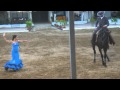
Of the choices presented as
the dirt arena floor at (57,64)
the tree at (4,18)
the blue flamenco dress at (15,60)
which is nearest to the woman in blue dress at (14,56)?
the blue flamenco dress at (15,60)

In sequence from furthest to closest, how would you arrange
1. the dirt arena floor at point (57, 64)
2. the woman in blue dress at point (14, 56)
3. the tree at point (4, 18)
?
the tree at point (4, 18) < the woman in blue dress at point (14, 56) < the dirt arena floor at point (57, 64)

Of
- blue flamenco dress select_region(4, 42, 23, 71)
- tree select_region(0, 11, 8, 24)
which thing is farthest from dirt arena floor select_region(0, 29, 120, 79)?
tree select_region(0, 11, 8, 24)

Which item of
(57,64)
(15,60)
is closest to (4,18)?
(57,64)

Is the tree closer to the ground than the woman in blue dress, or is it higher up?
higher up

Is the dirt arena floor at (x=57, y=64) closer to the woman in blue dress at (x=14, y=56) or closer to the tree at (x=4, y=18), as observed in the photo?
the woman in blue dress at (x=14, y=56)

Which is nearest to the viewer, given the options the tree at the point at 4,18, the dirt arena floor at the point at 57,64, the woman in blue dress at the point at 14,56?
the dirt arena floor at the point at 57,64

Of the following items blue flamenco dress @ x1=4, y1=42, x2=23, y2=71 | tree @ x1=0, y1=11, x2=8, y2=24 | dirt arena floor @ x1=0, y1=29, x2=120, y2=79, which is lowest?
dirt arena floor @ x1=0, y1=29, x2=120, y2=79

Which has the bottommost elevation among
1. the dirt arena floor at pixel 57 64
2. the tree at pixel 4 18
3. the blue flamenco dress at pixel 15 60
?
the dirt arena floor at pixel 57 64

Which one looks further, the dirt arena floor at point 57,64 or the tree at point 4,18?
the tree at point 4,18

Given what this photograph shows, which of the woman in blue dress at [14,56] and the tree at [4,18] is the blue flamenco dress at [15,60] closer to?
the woman in blue dress at [14,56]

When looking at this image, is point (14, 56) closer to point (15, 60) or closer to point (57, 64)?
point (15, 60)

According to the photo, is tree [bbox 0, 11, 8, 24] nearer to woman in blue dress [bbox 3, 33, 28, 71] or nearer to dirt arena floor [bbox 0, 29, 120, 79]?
dirt arena floor [bbox 0, 29, 120, 79]

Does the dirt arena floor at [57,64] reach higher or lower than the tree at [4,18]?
lower
